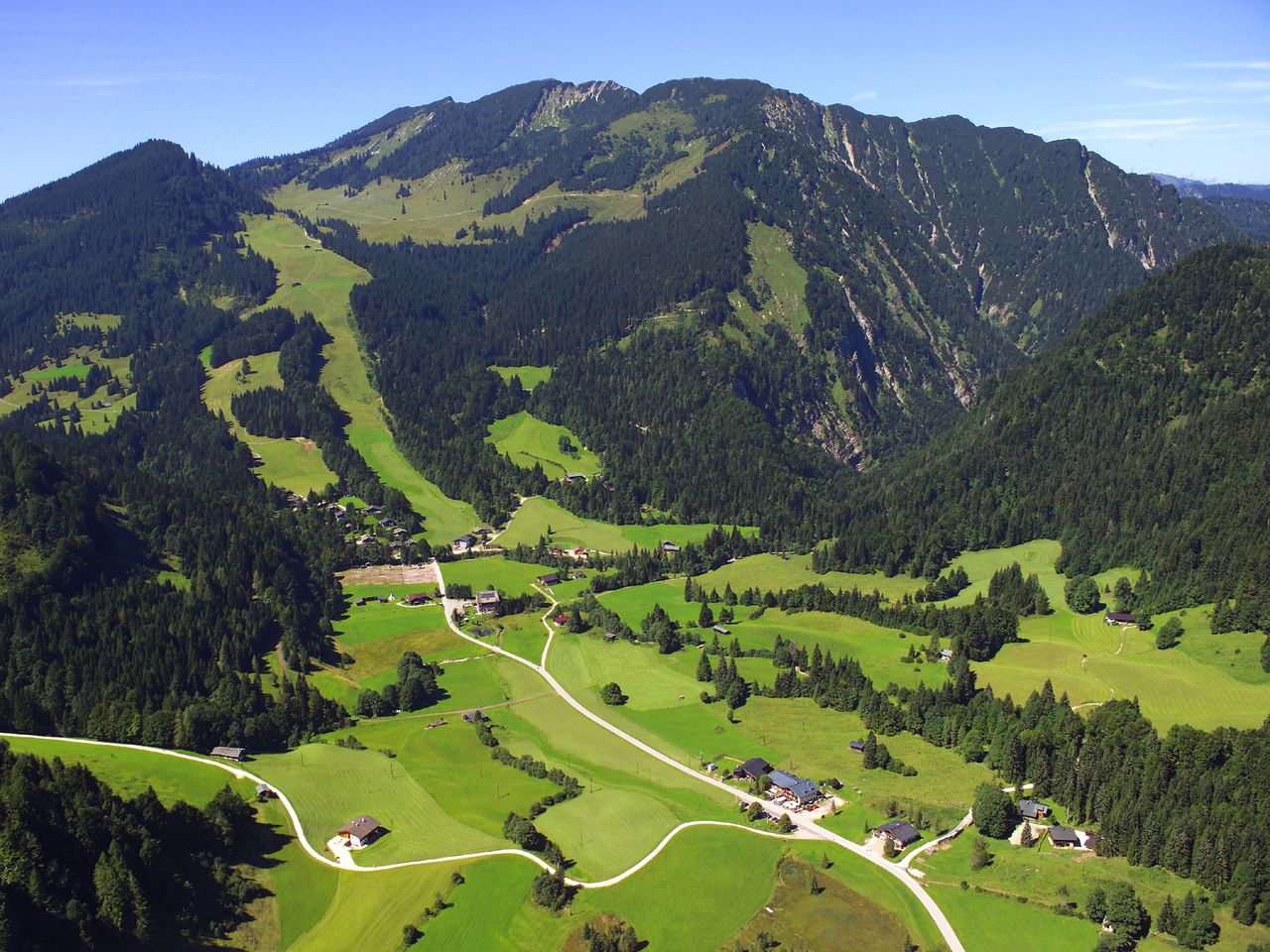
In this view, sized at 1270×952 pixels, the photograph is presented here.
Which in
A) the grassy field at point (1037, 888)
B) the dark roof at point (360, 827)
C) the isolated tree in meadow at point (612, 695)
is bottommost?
the grassy field at point (1037, 888)

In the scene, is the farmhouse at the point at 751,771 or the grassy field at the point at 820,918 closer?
the grassy field at the point at 820,918

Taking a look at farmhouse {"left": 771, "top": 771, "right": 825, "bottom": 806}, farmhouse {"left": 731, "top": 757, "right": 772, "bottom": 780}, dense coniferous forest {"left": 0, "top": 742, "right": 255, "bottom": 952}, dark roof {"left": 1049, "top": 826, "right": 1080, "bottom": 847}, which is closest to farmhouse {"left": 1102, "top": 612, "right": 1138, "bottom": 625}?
dark roof {"left": 1049, "top": 826, "right": 1080, "bottom": 847}

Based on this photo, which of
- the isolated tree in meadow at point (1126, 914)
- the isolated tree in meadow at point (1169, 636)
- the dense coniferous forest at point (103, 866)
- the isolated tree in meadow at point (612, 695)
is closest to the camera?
the dense coniferous forest at point (103, 866)

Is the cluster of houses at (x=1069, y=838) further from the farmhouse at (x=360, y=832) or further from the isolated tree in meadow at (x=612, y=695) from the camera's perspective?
the farmhouse at (x=360, y=832)

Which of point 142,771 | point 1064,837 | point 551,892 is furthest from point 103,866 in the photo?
point 1064,837

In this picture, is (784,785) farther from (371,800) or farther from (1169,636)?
(1169,636)

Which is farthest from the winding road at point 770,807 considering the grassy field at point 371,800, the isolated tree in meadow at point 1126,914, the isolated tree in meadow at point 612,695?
the grassy field at point 371,800

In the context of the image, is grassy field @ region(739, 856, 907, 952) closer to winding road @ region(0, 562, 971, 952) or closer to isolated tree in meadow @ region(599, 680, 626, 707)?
winding road @ region(0, 562, 971, 952)
